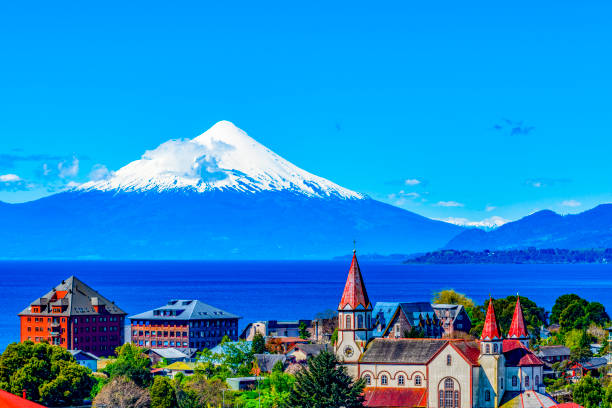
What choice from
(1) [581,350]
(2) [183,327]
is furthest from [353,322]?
(2) [183,327]

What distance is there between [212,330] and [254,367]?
48.7 metres

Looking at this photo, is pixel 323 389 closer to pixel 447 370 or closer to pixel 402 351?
pixel 447 370

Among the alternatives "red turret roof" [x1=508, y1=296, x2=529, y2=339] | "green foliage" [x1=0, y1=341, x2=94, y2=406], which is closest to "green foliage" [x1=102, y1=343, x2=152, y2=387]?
"green foliage" [x1=0, y1=341, x2=94, y2=406]

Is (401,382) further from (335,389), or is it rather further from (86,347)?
(86,347)

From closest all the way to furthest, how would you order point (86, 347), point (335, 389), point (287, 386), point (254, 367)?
1. point (335, 389)
2. point (287, 386)
3. point (254, 367)
4. point (86, 347)

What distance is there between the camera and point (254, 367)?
9900 centimetres

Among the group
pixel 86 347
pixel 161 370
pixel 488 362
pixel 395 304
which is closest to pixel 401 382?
pixel 488 362

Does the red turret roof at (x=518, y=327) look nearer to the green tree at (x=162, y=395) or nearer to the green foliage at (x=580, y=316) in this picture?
the green tree at (x=162, y=395)

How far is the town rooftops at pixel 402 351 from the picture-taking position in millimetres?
79062

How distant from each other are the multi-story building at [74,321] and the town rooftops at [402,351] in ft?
212

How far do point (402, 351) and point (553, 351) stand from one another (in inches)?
1393

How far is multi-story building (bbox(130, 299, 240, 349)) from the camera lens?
143500 millimetres

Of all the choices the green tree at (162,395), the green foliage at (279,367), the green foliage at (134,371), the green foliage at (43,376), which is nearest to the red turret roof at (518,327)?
the green foliage at (279,367)

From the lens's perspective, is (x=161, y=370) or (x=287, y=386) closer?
(x=287, y=386)
